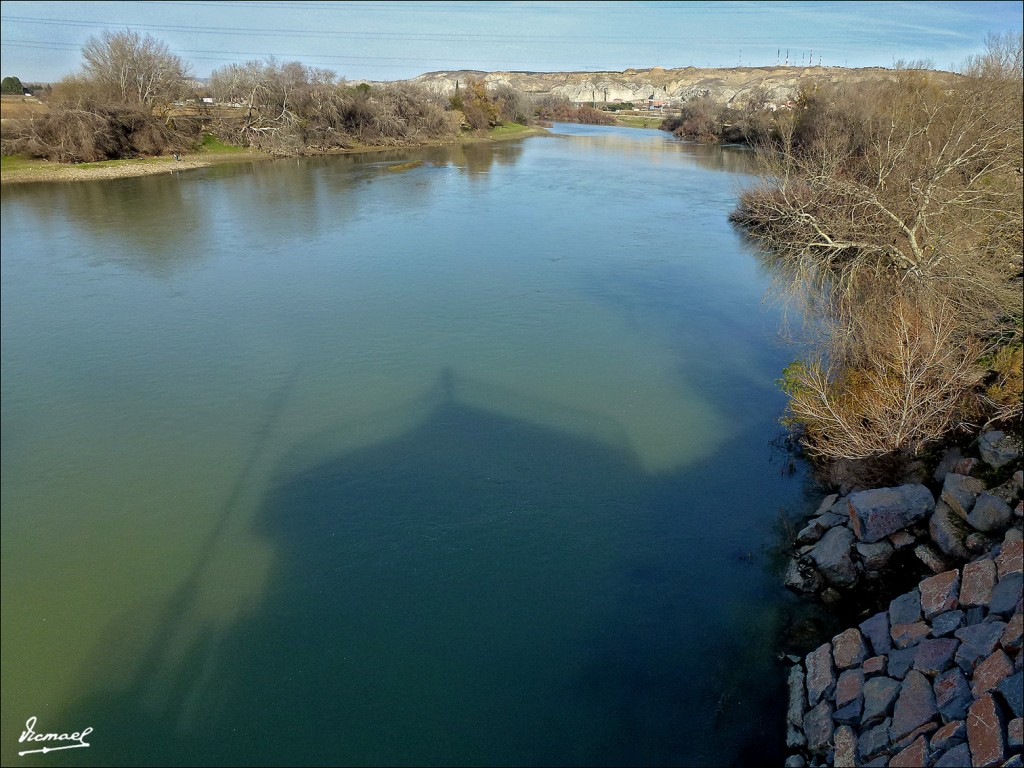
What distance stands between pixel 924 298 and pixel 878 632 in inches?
214

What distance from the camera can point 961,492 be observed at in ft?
19.9

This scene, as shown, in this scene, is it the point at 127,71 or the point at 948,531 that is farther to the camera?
the point at 127,71

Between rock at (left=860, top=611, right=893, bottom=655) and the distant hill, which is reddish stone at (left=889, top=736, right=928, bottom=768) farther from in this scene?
the distant hill

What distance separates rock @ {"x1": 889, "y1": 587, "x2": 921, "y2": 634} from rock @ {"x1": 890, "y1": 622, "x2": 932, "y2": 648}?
0.08 meters

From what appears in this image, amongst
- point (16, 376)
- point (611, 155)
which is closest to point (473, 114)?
point (611, 155)

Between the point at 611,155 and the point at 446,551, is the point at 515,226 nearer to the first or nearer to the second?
the point at 446,551

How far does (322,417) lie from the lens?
9.41m

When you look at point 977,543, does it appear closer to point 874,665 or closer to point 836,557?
point 836,557

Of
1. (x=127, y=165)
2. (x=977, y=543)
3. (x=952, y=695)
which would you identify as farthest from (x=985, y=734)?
(x=127, y=165)

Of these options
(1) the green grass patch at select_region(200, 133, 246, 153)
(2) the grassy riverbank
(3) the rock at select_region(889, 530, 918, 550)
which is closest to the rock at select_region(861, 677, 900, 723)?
(3) the rock at select_region(889, 530, 918, 550)

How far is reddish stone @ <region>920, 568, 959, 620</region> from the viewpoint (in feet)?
16.4

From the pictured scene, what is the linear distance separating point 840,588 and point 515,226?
59.2ft

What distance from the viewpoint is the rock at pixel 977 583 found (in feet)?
15.8

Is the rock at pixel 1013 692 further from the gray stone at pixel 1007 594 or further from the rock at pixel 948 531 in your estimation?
the rock at pixel 948 531
